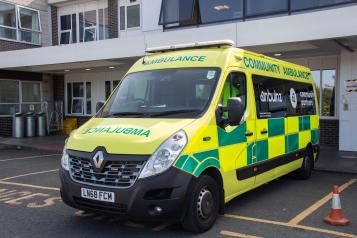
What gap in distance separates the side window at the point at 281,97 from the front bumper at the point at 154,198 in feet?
7.70

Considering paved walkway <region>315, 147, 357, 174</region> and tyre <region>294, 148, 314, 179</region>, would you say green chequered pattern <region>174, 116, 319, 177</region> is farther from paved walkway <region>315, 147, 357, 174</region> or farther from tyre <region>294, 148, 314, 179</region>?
paved walkway <region>315, 147, 357, 174</region>

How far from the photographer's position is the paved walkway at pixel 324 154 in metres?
10.0

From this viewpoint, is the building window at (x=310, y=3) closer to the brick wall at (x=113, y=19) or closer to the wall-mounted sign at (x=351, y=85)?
the wall-mounted sign at (x=351, y=85)

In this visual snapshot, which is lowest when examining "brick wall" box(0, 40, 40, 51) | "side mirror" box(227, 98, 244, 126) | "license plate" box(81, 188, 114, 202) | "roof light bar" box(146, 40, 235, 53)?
"license plate" box(81, 188, 114, 202)

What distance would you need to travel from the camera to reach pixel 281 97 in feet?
24.9

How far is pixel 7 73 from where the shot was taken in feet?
61.2

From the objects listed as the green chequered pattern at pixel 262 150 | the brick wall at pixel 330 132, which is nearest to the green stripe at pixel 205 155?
the green chequered pattern at pixel 262 150

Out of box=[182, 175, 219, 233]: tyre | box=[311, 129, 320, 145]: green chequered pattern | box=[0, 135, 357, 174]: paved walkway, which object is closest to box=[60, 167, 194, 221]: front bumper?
box=[182, 175, 219, 233]: tyre

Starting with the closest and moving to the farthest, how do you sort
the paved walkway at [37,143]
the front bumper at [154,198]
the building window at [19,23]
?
1. the front bumper at [154,198]
2. the paved walkway at [37,143]
3. the building window at [19,23]

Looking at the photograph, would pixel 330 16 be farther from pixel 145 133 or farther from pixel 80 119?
pixel 80 119

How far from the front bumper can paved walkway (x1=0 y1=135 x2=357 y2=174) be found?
20.2 feet

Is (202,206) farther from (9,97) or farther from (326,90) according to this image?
(9,97)

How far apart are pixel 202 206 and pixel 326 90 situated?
401 inches

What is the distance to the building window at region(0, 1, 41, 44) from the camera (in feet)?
61.7
